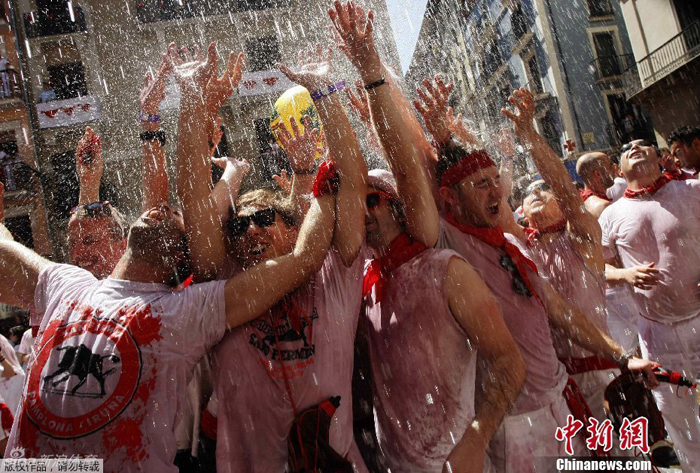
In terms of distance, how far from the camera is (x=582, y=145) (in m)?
23.8

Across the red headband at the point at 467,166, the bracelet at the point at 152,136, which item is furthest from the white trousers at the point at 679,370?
the bracelet at the point at 152,136

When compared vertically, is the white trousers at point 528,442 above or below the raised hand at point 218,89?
below

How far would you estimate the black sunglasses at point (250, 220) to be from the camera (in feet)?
7.02

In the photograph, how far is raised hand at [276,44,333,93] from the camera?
2199 millimetres

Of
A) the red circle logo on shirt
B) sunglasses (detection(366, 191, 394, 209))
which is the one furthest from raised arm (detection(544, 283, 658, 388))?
the red circle logo on shirt

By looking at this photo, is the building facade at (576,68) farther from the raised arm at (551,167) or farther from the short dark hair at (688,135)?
the raised arm at (551,167)

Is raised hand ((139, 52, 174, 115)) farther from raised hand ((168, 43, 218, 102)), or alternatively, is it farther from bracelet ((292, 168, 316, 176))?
bracelet ((292, 168, 316, 176))

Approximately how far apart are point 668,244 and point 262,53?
20959 millimetres

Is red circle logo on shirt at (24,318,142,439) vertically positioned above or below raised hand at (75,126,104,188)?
below

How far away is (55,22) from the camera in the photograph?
72.1 feet

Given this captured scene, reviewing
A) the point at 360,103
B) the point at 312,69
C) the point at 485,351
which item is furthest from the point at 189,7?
the point at 485,351

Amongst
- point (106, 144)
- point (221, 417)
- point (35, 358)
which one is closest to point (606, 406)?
point (221, 417)

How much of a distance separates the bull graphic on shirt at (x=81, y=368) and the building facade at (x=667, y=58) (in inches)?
771

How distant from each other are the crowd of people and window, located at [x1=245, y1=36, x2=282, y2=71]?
2081 centimetres
